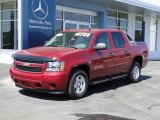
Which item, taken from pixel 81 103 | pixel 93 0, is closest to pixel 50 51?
pixel 81 103

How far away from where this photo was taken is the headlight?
8992 mm

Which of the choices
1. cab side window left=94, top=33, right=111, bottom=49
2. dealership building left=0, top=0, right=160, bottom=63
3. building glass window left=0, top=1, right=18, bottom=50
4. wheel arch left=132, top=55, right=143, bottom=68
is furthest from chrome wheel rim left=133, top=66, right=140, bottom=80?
building glass window left=0, top=1, right=18, bottom=50

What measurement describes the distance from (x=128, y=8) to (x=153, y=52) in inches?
263

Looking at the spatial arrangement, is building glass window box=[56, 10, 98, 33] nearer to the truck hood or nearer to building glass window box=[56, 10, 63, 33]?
building glass window box=[56, 10, 63, 33]

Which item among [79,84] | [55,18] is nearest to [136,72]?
[79,84]

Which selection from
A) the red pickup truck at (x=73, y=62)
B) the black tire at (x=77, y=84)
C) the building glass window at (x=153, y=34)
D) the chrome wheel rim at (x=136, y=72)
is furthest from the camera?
the building glass window at (x=153, y=34)

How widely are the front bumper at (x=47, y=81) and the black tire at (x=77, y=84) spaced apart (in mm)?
215

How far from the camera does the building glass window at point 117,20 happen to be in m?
23.7

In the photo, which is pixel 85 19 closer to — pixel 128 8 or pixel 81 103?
pixel 128 8

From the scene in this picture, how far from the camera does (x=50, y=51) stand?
953 centimetres

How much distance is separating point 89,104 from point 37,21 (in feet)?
25.3

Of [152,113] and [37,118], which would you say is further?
[152,113]

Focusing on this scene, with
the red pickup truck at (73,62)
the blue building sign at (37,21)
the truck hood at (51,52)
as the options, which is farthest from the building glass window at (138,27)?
the truck hood at (51,52)

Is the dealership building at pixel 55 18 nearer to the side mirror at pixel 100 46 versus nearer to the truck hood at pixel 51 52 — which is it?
the truck hood at pixel 51 52
